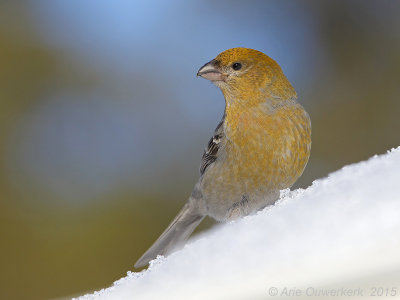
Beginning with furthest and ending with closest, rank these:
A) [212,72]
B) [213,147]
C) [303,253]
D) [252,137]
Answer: [213,147] → [212,72] → [252,137] → [303,253]

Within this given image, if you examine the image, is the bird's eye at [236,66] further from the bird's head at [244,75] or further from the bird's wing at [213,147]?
the bird's wing at [213,147]

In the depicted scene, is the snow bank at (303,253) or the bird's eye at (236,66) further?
the bird's eye at (236,66)

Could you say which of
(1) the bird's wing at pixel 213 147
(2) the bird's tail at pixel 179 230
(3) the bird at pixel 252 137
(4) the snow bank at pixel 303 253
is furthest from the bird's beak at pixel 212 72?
(4) the snow bank at pixel 303 253

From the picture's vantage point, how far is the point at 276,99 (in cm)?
312

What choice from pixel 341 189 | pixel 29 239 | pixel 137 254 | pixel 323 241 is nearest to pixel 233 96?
pixel 341 189

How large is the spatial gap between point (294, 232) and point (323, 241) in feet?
A: 0.34

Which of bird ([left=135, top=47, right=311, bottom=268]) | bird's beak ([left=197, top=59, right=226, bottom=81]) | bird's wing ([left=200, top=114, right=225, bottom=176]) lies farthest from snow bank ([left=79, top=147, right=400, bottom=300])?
bird's wing ([left=200, top=114, right=225, bottom=176])

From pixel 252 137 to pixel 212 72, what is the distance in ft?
1.55

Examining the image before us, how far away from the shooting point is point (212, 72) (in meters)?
3.12

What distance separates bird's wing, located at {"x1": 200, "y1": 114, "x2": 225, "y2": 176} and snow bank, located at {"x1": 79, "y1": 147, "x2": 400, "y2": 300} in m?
1.91

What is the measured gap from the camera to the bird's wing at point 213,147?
3.31m

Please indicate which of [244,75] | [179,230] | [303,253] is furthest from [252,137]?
[303,253]

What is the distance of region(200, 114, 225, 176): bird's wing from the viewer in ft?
10.9

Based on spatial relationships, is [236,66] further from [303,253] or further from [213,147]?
[303,253]
